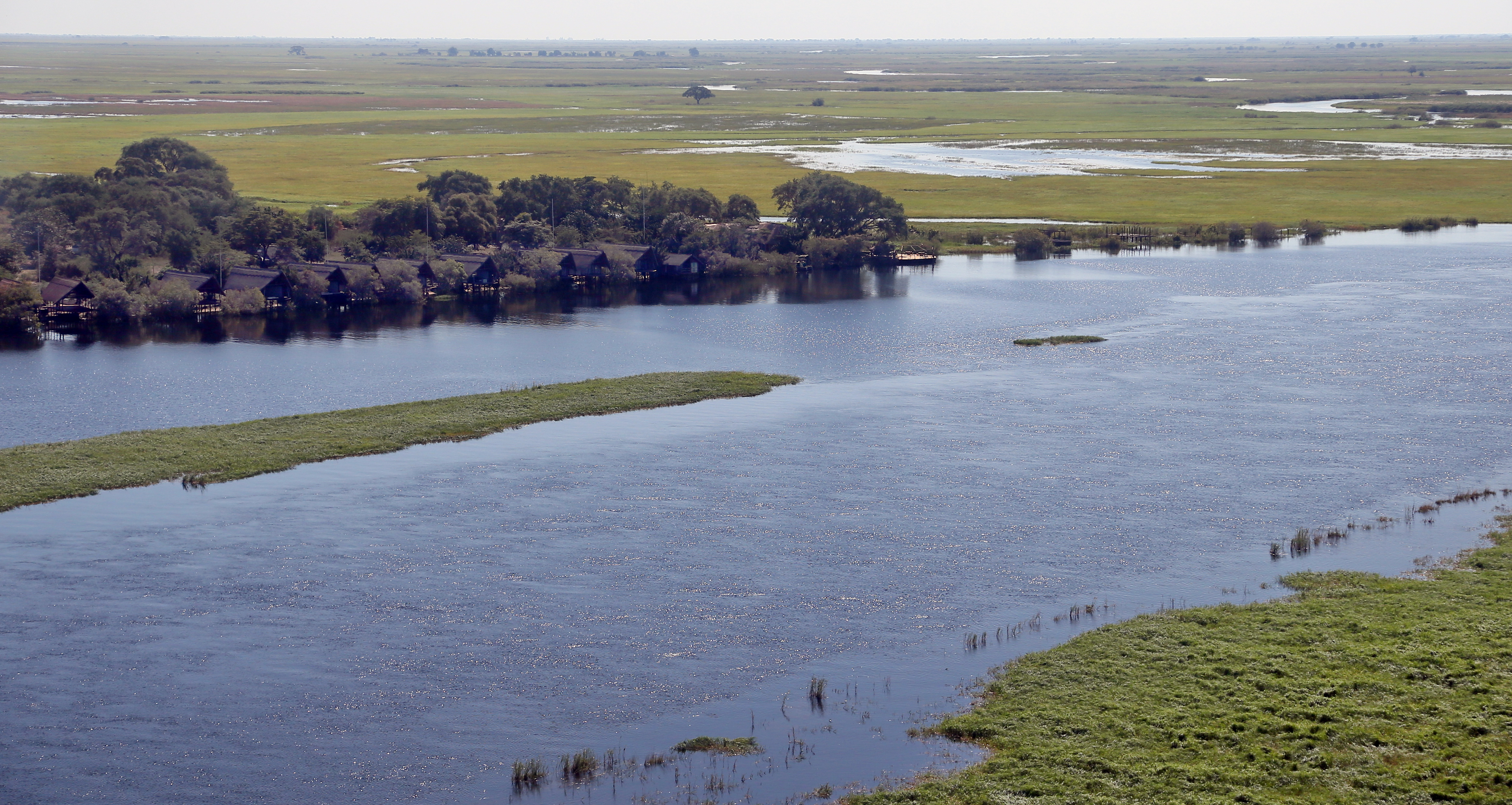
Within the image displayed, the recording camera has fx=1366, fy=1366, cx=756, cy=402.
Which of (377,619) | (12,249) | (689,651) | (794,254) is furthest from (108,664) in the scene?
(794,254)

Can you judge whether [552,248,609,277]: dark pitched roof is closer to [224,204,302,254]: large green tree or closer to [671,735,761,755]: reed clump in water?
[224,204,302,254]: large green tree

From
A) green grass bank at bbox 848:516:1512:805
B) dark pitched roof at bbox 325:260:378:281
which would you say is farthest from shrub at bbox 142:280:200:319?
green grass bank at bbox 848:516:1512:805

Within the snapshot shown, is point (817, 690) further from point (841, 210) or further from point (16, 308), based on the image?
point (841, 210)

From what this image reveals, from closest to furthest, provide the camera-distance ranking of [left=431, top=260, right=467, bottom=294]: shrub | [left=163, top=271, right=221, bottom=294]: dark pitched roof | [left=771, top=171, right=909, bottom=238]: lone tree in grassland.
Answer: [left=163, top=271, right=221, bottom=294]: dark pitched roof
[left=431, top=260, right=467, bottom=294]: shrub
[left=771, top=171, right=909, bottom=238]: lone tree in grassland

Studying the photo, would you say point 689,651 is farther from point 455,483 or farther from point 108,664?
point 455,483

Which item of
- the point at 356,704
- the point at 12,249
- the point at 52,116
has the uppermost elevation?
the point at 52,116
